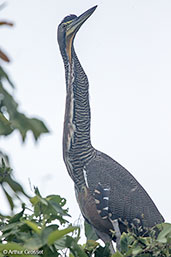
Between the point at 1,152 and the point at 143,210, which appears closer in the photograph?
the point at 1,152

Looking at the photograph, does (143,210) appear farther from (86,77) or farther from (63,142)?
(86,77)

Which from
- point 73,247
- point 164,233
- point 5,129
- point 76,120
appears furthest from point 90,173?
point 5,129

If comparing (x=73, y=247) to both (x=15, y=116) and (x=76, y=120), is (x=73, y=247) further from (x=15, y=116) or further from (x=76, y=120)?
(x=76, y=120)

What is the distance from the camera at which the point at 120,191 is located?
14.0ft

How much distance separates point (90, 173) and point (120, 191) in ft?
1.02

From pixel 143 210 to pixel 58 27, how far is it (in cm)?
187

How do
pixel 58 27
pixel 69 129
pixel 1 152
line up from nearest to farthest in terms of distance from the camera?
1. pixel 1 152
2. pixel 69 129
3. pixel 58 27

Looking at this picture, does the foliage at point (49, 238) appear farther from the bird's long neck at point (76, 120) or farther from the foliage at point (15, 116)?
the bird's long neck at point (76, 120)

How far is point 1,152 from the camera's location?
0.87 m

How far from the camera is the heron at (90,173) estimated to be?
3990mm

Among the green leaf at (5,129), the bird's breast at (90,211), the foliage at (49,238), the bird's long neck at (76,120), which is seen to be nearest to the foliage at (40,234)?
the foliage at (49,238)

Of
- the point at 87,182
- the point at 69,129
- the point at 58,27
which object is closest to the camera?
the point at 87,182

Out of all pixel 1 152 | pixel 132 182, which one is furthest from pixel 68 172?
Result: pixel 1 152

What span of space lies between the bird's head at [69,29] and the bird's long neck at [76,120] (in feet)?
0.28
